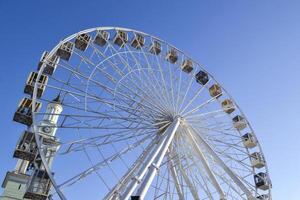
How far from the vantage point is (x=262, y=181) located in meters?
22.4

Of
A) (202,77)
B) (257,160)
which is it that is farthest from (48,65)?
(257,160)

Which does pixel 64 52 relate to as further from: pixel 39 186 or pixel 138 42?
pixel 39 186

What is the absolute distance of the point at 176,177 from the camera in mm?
19953

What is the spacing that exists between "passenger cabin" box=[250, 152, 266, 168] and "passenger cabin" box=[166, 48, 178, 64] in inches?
334

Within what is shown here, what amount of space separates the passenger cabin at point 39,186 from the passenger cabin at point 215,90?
13.7 metres

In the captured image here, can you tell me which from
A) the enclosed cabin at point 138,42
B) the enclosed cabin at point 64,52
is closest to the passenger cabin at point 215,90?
the enclosed cabin at point 138,42

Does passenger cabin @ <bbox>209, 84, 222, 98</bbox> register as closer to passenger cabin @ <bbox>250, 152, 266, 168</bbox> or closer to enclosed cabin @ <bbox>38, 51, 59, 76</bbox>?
passenger cabin @ <bbox>250, 152, 266, 168</bbox>

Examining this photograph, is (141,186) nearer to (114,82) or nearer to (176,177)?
(176,177)

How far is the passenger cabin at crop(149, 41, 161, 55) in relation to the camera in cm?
2581

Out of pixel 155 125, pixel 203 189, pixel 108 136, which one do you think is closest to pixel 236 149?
pixel 203 189

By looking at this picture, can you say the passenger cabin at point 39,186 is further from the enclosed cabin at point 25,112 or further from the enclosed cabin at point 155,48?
the enclosed cabin at point 155,48

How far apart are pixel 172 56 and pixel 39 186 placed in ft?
44.9

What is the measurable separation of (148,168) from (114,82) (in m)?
6.26

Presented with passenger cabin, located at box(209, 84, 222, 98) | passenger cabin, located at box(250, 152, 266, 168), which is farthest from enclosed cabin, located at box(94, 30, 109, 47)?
passenger cabin, located at box(250, 152, 266, 168)
